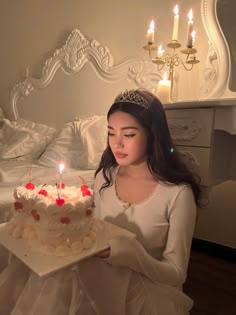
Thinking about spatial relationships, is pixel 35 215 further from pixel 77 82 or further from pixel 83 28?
pixel 83 28

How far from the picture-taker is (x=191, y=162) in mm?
1256

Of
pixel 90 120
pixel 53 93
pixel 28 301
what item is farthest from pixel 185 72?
pixel 28 301

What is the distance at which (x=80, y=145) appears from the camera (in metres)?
1.93

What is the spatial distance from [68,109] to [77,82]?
235 mm

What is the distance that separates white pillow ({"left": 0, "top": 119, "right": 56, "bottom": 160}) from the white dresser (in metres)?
1.22

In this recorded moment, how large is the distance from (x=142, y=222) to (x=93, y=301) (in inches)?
11.2

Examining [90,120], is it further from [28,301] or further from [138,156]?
[28,301]

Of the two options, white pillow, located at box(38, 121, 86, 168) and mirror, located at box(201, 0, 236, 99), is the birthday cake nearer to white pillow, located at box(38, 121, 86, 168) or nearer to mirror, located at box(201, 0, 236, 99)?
white pillow, located at box(38, 121, 86, 168)

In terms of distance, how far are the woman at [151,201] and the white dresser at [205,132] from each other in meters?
0.27

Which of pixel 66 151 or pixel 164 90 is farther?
pixel 66 151

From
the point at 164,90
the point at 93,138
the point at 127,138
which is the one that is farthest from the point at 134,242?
the point at 93,138

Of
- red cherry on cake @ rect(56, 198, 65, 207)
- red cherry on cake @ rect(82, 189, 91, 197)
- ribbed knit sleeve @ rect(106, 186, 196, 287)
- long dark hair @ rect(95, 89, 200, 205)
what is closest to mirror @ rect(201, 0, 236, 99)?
long dark hair @ rect(95, 89, 200, 205)

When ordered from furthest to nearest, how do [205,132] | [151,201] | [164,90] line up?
[164,90]
[205,132]
[151,201]

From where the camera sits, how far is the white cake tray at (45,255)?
0.66m
